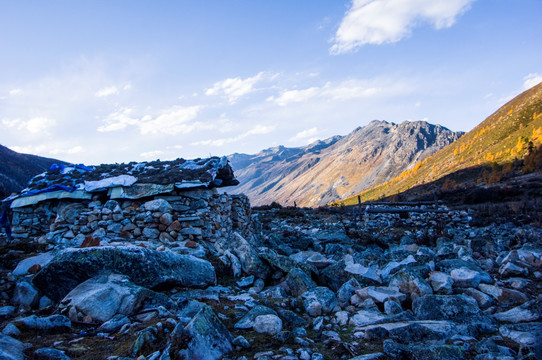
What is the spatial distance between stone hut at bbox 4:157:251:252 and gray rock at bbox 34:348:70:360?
4187 millimetres

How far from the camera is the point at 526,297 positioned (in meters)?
4.57

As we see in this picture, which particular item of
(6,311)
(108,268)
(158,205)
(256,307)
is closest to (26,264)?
(6,311)

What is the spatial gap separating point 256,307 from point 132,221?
5.32 metres

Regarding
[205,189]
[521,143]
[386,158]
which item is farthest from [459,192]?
[386,158]

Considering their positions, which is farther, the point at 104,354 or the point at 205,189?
the point at 205,189

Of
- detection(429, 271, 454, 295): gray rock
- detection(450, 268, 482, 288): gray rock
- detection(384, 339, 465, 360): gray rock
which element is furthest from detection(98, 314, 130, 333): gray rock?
detection(450, 268, 482, 288): gray rock

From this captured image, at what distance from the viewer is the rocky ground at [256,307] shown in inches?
115

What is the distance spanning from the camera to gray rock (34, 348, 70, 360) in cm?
267

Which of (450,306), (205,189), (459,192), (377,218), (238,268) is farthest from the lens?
(459,192)

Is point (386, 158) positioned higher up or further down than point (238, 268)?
higher up

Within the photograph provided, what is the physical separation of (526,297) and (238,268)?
4833 mm

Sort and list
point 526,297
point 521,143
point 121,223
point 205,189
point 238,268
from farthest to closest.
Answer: point 521,143 < point 205,189 < point 121,223 < point 238,268 < point 526,297

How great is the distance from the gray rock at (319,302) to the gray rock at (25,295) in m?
3.81

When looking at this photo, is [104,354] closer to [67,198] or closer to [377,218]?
[67,198]
